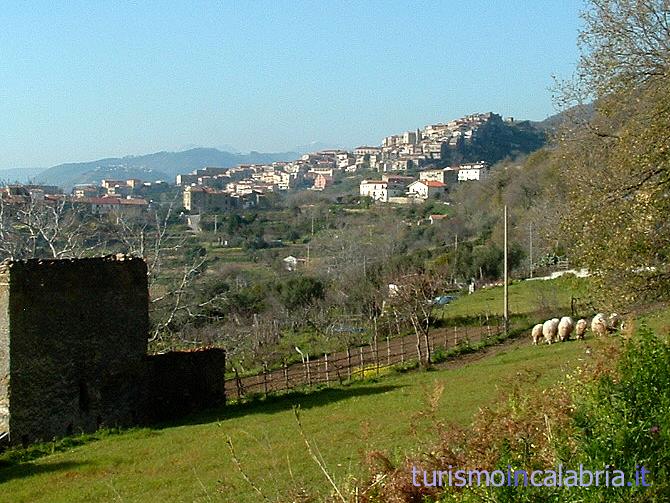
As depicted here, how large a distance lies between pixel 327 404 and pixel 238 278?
29785 mm

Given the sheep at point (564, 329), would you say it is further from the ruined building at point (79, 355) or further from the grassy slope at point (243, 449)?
the ruined building at point (79, 355)

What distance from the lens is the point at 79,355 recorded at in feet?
65.4

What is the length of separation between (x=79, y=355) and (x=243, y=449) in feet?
20.8

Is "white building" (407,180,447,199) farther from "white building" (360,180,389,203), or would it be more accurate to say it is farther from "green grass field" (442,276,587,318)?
"green grass field" (442,276,587,318)

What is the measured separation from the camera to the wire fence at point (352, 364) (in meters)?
27.0

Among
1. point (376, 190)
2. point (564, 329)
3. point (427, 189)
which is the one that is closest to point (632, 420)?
point (564, 329)

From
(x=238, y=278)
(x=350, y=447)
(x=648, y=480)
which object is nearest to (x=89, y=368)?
(x=350, y=447)

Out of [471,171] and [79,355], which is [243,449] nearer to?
[79,355]

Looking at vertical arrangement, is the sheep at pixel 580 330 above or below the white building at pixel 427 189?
below

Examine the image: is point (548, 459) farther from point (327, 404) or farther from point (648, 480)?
point (327, 404)

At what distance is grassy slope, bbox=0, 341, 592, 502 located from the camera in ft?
41.0

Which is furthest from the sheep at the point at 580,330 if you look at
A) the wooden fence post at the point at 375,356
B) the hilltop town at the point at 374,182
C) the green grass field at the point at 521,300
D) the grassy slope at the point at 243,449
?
the hilltop town at the point at 374,182

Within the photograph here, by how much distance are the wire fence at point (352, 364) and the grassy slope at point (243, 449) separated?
340 cm

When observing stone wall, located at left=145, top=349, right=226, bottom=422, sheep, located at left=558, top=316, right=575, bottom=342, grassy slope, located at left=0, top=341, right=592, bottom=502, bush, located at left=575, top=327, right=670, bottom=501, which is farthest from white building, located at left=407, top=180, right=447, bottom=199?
bush, located at left=575, top=327, right=670, bottom=501
